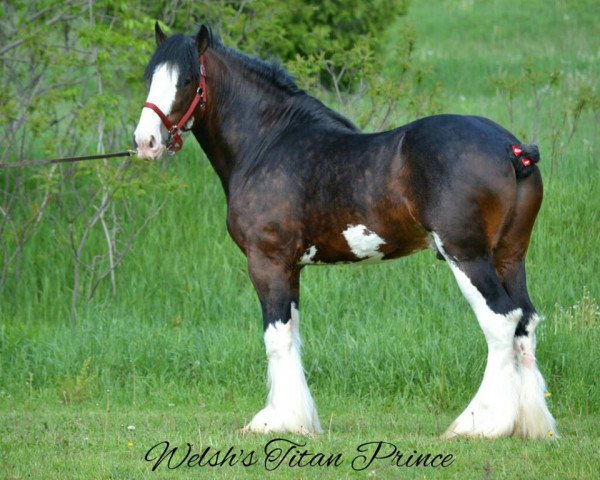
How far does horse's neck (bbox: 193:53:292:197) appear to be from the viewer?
6.80m

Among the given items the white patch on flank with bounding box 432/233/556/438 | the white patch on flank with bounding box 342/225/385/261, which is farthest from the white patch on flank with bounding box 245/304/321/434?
the white patch on flank with bounding box 432/233/556/438

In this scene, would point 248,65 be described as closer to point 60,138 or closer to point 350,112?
point 60,138

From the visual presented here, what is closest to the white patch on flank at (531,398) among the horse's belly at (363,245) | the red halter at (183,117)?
the horse's belly at (363,245)

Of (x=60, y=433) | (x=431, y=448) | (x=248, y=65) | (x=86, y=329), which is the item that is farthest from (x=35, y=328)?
(x=431, y=448)

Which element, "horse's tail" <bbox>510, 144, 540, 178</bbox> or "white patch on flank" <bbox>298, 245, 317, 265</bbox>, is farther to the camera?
"white patch on flank" <bbox>298, 245, 317, 265</bbox>

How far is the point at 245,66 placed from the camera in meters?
6.88

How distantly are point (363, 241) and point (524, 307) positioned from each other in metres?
1.04

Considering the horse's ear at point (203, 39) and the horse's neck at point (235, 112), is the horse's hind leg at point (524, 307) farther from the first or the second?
the horse's ear at point (203, 39)

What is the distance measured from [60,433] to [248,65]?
2702mm

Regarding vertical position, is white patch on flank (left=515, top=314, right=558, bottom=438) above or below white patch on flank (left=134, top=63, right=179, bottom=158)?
below

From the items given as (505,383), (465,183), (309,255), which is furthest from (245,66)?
(505,383)

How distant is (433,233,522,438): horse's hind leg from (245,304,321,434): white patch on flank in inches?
40.6

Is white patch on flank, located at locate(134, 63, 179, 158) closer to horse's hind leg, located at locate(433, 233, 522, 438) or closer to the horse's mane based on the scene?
the horse's mane

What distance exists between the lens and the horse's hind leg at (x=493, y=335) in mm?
5906
